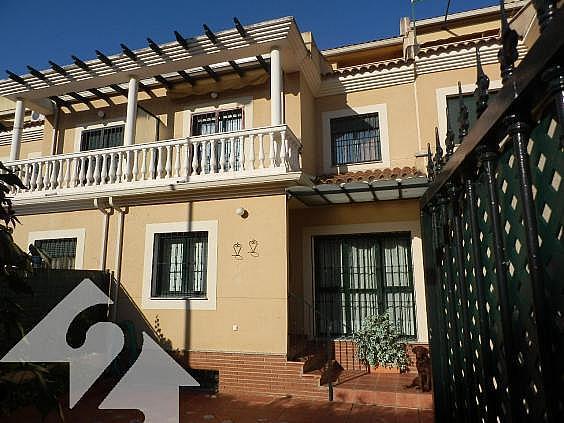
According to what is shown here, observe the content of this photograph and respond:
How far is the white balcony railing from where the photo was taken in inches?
328

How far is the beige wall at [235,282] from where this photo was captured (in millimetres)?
7855

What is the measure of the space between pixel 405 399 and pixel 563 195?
684 centimetres

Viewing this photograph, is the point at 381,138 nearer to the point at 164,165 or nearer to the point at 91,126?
the point at 164,165

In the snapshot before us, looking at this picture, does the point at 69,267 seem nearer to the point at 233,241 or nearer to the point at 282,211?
the point at 233,241

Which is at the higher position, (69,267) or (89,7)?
(89,7)

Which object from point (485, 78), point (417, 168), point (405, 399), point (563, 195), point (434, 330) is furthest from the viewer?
point (417, 168)

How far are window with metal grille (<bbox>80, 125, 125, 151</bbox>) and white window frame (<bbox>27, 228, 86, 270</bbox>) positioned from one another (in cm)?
298

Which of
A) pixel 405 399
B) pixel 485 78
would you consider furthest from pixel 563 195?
pixel 405 399

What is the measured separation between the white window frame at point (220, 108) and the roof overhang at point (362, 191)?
2.96 metres

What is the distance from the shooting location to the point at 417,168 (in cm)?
941

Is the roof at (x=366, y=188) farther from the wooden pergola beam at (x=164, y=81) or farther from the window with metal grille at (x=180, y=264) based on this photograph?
the wooden pergola beam at (x=164, y=81)

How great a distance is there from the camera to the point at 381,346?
830cm

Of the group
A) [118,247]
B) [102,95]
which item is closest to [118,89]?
[102,95]

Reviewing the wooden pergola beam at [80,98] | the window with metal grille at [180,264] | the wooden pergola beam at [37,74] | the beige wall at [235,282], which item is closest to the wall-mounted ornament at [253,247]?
the beige wall at [235,282]
